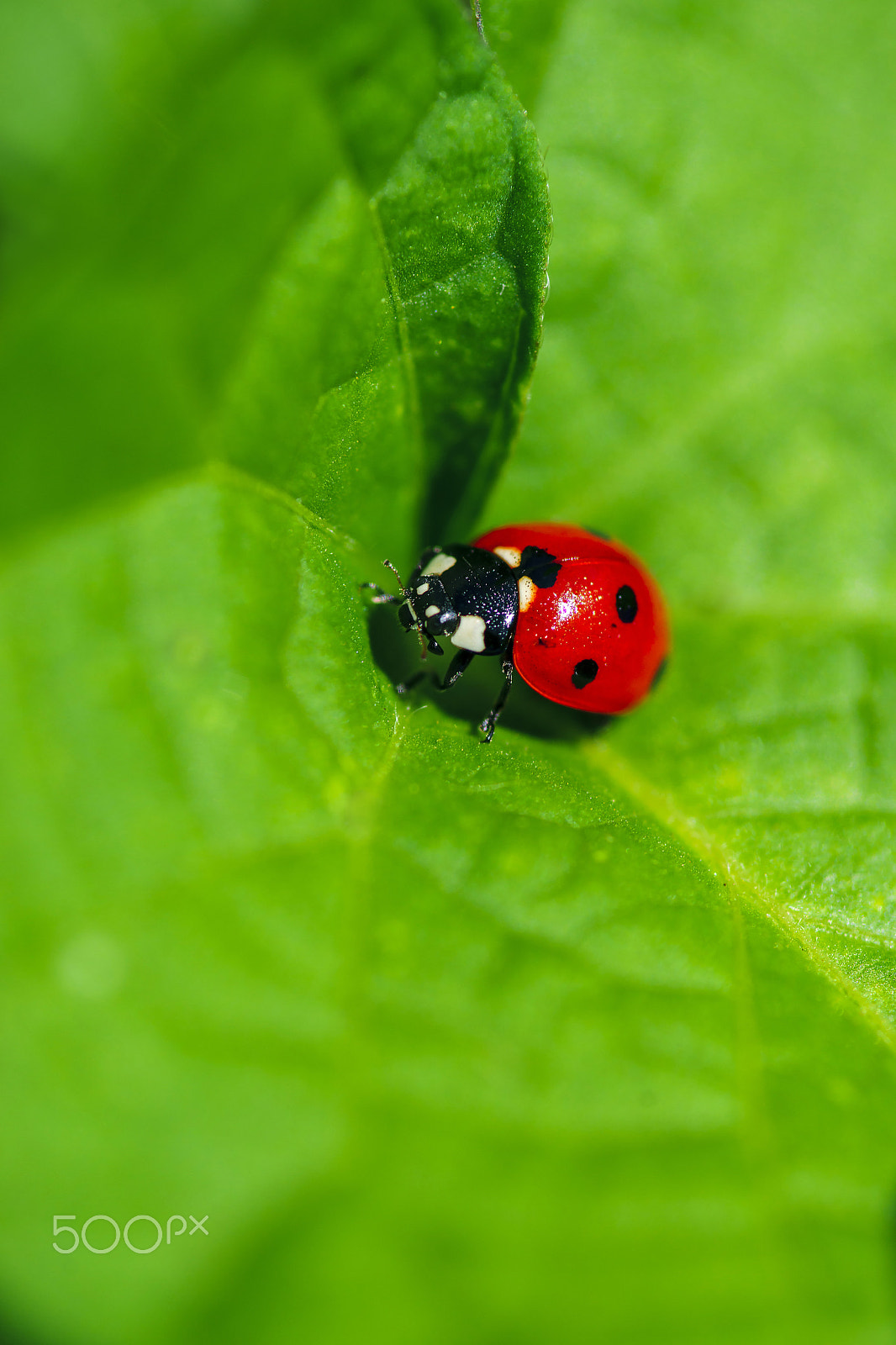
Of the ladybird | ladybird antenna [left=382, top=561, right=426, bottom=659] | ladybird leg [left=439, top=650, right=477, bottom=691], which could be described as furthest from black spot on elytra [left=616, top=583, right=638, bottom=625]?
ladybird antenna [left=382, top=561, right=426, bottom=659]

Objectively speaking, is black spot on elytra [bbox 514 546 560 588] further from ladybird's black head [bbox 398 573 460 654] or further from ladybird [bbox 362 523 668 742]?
ladybird's black head [bbox 398 573 460 654]

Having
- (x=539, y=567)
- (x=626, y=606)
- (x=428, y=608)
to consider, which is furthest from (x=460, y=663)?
(x=626, y=606)

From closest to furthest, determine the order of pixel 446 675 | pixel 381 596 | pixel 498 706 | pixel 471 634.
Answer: pixel 381 596, pixel 498 706, pixel 471 634, pixel 446 675

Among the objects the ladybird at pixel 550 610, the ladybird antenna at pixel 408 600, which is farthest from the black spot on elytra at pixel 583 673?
the ladybird antenna at pixel 408 600

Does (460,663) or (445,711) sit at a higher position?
(460,663)

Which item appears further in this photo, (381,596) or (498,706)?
(498,706)

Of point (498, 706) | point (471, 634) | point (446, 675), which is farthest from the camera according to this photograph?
point (446, 675)

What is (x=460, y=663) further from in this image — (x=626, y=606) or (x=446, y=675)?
(x=626, y=606)
